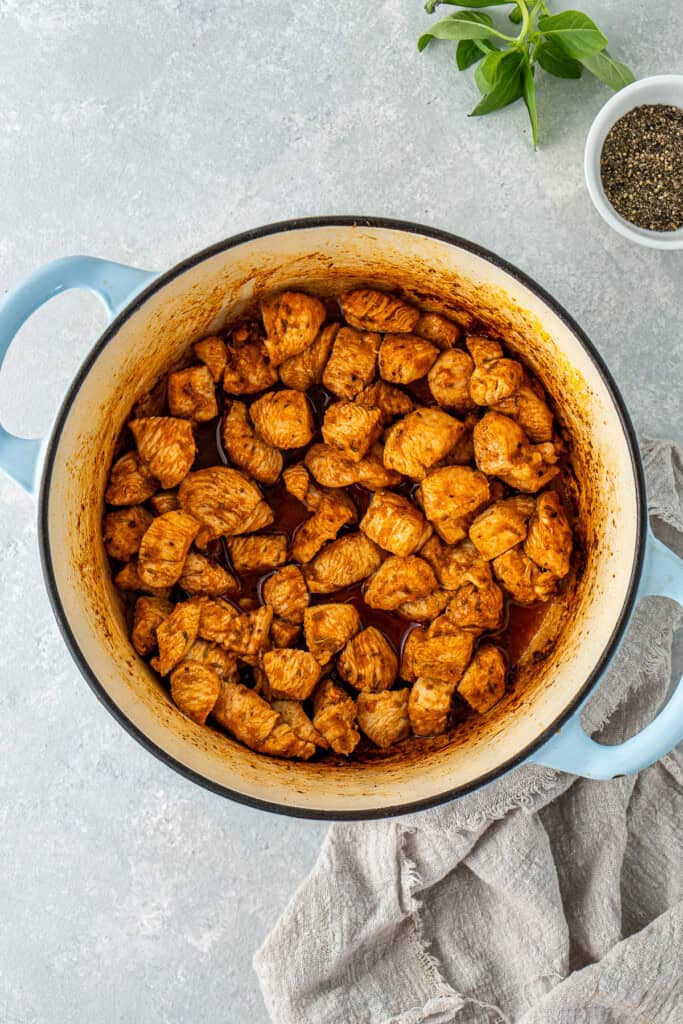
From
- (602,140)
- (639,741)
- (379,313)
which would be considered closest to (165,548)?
(379,313)

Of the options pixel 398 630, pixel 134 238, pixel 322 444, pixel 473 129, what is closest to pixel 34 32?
pixel 134 238

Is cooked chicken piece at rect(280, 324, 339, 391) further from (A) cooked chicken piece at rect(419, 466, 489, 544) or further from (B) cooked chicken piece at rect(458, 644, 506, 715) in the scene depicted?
(B) cooked chicken piece at rect(458, 644, 506, 715)

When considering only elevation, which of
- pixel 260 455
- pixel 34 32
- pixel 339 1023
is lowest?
pixel 339 1023

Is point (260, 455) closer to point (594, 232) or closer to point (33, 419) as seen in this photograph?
point (33, 419)

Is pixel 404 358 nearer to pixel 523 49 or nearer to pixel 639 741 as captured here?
pixel 523 49

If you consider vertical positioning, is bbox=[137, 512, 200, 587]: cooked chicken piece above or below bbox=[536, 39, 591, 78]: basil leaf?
below

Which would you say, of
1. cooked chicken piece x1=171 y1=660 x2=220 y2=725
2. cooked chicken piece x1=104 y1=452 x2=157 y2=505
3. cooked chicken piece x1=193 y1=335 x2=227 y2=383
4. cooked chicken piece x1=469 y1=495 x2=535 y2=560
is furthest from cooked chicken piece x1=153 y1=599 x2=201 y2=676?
cooked chicken piece x1=469 y1=495 x2=535 y2=560
